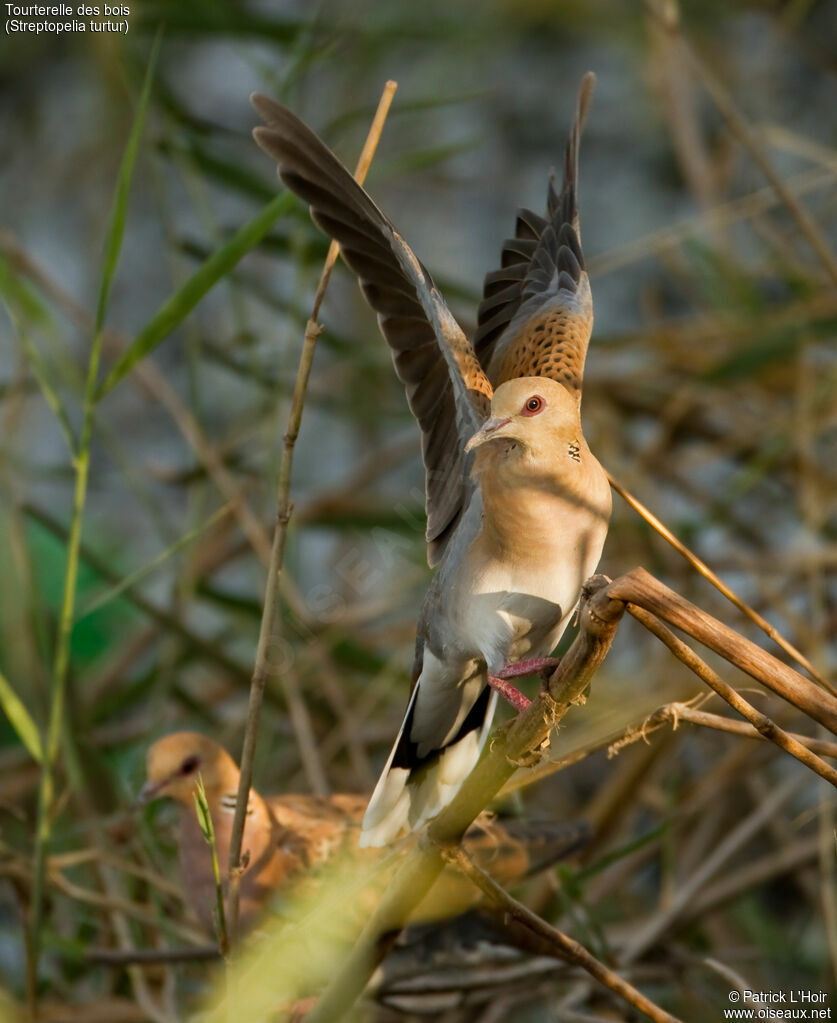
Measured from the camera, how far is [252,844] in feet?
5.50

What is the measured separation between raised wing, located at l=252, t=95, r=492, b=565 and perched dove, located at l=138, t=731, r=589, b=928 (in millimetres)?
437

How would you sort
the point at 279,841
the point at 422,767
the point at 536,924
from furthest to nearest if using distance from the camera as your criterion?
the point at 279,841
the point at 422,767
the point at 536,924

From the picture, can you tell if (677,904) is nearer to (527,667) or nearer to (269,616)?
(527,667)

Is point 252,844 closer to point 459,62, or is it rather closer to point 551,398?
point 551,398

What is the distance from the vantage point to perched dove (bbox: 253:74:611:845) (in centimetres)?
128

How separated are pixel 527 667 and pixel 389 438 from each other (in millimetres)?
2546

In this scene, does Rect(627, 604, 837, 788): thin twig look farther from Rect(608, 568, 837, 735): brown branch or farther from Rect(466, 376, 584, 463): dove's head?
Rect(466, 376, 584, 463): dove's head

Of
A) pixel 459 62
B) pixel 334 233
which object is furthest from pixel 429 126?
pixel 334 233

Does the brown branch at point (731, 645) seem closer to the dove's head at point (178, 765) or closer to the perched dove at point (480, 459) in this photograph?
the perched dove at point (480, 459)

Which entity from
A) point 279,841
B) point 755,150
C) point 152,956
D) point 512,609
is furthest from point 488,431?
point 755,150

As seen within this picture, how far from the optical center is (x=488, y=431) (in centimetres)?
126

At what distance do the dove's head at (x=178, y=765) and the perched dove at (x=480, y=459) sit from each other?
37cm

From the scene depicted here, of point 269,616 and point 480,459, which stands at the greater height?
point 480,459

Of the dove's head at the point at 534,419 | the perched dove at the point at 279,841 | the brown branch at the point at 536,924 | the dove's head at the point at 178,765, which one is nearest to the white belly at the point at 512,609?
the dove's head at the point at 534,419
